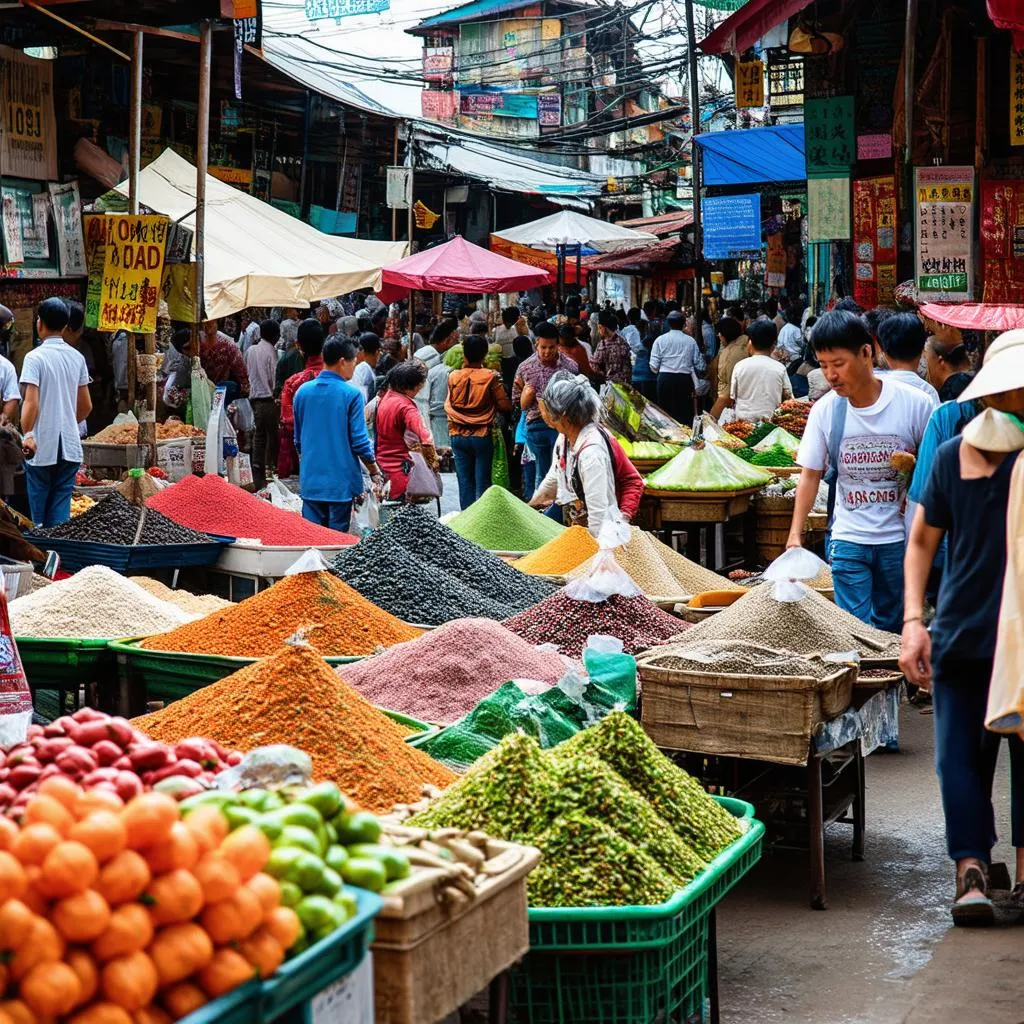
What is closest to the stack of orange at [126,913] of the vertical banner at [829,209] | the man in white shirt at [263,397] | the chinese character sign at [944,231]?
the chinese character sign at [944,231]

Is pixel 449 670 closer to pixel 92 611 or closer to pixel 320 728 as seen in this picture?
pixel 320 728

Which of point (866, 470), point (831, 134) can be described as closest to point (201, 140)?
point (831, 134)

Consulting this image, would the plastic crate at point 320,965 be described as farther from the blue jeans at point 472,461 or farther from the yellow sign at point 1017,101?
the blue jeans at point 472,461

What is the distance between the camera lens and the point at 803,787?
5391 mm

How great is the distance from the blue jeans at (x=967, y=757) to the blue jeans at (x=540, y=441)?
797cm

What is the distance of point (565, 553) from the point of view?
25.3ft

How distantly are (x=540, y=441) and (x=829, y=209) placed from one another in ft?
9.58

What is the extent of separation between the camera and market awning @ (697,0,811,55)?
10719mm

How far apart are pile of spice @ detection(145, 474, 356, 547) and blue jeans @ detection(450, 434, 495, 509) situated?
3352mm

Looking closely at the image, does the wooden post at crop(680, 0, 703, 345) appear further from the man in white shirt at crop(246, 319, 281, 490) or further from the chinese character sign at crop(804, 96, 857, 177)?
the chinese character sign at crop(804, 96, 857, 177)

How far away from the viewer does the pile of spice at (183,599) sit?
23.7 feet

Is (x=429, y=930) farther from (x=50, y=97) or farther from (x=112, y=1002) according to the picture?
(x=50, y=97)

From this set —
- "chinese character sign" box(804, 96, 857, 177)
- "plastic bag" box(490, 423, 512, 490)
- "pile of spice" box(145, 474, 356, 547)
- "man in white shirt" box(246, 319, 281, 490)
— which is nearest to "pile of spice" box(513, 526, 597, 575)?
"pile of spice" box(145, 474, 356, 547)

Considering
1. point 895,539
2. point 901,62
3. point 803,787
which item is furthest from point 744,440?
point 803,787
